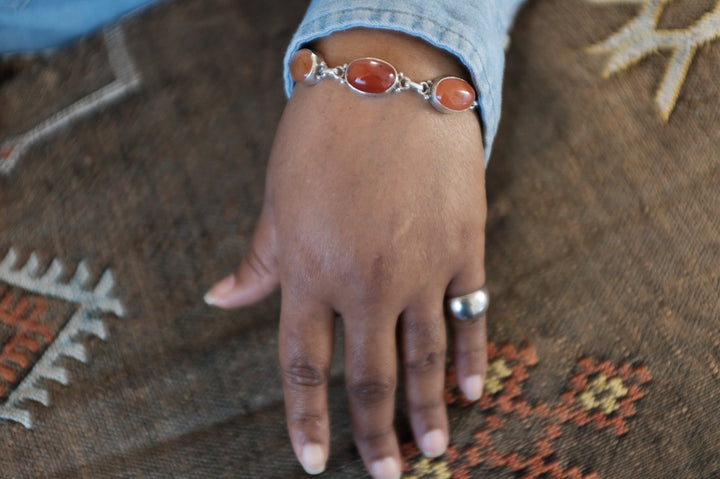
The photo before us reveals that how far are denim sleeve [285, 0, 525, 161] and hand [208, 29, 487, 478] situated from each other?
16mm

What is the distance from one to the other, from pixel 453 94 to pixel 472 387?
0.29m

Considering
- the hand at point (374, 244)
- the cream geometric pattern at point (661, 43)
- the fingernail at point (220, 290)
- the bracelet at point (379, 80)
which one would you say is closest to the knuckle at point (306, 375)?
the hand at point (374, 244)

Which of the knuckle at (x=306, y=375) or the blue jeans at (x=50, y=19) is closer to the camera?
the knuckle at (x=306, y=375)

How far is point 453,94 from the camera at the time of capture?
0.58 metres

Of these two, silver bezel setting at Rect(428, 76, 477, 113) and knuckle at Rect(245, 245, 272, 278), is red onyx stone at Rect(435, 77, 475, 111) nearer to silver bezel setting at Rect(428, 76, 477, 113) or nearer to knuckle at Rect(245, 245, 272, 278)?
silver bezel setting at Rect(428, 76, 477, 113)

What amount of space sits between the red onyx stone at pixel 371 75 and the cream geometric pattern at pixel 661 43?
12.4 inches

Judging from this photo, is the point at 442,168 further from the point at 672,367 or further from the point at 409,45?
the point at 672,367

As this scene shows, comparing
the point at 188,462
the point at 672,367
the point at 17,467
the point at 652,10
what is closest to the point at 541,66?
the point at 652,10

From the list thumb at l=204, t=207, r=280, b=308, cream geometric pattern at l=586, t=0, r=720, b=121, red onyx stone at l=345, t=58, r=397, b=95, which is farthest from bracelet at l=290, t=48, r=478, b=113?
cream geometric pattern at l=586, t=0, r=720, b=121

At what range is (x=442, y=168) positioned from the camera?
1.88 ft

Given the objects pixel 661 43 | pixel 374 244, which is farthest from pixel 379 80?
pixel 661 43

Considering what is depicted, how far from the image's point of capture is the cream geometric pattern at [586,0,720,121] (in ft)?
2.32

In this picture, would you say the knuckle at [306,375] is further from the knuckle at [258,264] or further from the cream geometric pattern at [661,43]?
the cream geometric pattern at [661,43]

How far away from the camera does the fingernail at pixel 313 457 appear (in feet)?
1.95
